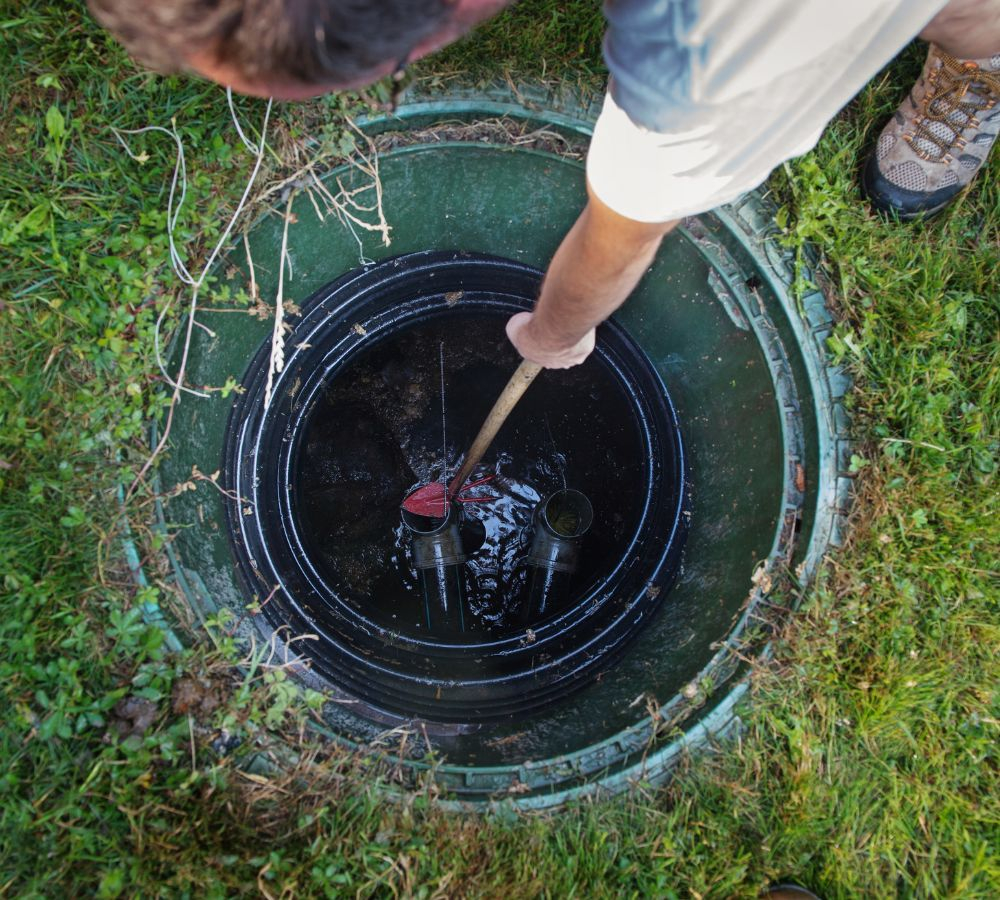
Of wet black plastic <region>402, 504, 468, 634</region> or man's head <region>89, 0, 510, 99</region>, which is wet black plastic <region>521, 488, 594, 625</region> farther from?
man's head <region>89, 0, 510, 99</region>

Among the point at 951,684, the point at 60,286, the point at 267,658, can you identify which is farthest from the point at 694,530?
the point at 60,286

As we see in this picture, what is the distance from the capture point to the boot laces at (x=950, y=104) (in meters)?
1.95

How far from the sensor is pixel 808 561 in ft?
5.99

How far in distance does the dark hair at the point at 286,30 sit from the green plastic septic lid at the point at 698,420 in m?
1.19

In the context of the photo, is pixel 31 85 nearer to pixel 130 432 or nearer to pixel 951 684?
pixel 130 432

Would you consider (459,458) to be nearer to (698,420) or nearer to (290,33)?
(698,420)

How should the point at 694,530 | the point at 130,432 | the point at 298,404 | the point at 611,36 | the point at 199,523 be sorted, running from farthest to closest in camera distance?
the point at 298,404
the point at 694,530
the point at 199,523
the point at 130,432
the point at 611,36

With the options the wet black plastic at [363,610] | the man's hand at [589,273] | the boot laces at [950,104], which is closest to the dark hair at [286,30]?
the man's hand at [589,273]

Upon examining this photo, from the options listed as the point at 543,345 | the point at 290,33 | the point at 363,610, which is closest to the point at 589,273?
the point at 543,345

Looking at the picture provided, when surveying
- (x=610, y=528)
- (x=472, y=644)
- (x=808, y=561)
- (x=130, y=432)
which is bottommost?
(x=472, y=644)

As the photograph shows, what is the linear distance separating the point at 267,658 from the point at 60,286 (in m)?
1.10

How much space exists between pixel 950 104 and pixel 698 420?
3.55 feet

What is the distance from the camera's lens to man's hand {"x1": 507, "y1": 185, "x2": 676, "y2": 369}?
1.14m

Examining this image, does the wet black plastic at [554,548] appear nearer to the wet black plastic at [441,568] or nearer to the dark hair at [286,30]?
the wet black plastic at [441,568]
